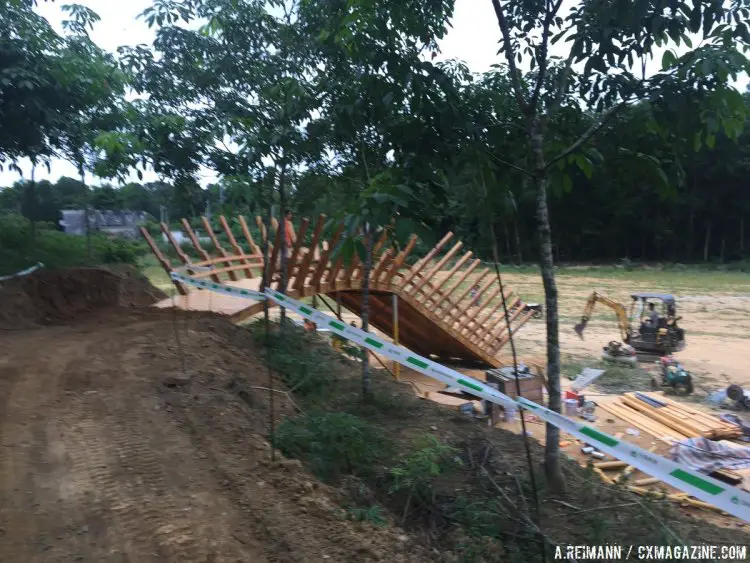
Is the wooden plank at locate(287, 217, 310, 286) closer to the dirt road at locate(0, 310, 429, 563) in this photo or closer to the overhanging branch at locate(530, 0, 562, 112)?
the dirt road at locate(0, 310, 429, 563)

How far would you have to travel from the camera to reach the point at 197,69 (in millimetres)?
6957

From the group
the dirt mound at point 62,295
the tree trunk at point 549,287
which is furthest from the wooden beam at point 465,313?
the tree trunk at point 549,287

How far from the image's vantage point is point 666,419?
987 cm

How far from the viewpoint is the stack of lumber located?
9.27 meters

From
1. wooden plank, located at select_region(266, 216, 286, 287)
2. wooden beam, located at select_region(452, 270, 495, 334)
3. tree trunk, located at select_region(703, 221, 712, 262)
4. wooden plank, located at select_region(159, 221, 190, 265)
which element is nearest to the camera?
wooden plank, located at select_region(266, 216, 286, 287)

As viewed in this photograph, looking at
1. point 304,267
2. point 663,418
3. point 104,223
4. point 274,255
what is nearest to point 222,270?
point 274,255

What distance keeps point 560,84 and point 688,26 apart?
3.61 feet

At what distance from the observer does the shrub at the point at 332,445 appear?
15.4 feet

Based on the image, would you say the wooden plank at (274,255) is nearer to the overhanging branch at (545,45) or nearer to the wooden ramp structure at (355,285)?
the wooden ramp structure at (355,285)

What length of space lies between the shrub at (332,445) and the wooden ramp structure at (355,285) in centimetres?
297

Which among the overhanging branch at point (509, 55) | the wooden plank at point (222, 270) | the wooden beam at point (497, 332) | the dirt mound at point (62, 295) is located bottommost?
the wooden beam at point (497, 332)

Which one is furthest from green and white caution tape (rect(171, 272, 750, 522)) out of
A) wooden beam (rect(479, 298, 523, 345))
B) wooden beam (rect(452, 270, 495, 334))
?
wooden beam (rect(479, 298, 523, 345))

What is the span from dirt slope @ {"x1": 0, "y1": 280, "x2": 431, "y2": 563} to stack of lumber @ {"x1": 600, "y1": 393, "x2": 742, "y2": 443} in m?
7.00

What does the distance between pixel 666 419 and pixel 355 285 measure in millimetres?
6222
